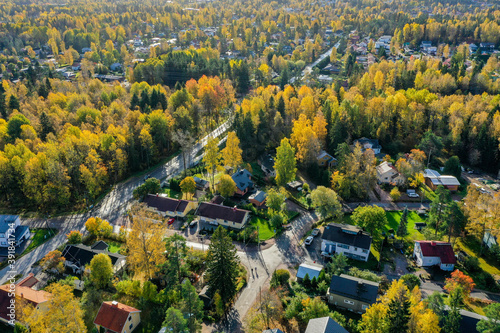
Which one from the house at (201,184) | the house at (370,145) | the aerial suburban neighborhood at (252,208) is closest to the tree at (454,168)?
the aerial suburban neighborhood at (252,208)

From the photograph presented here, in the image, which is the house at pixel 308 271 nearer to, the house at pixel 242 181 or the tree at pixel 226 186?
the tree at pixel 226 186

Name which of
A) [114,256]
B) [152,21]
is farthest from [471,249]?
[152,21]

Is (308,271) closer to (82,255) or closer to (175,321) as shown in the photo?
(175,321)

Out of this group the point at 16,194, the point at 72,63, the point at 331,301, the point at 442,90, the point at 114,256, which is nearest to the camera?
the point at 331,301

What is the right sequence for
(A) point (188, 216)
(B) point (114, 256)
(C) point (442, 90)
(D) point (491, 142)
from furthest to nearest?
1. (C) point (442, 90)
2. (D) point (491, 142)
3. (A) point (188, 216)
4. (B) point (114, 256)

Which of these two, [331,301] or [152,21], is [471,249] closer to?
[331,301]

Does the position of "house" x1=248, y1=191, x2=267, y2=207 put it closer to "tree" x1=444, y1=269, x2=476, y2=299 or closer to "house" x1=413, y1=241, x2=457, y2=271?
"house" x1=413, y1=241, x2=457, y2=271
